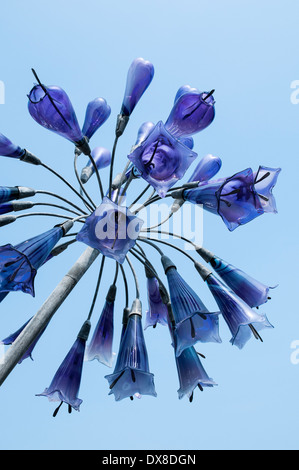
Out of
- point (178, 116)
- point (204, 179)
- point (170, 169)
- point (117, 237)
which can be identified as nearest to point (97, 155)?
point (204, 179)

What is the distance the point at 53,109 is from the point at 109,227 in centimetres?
160

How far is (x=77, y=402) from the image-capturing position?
Result: 4.50 m

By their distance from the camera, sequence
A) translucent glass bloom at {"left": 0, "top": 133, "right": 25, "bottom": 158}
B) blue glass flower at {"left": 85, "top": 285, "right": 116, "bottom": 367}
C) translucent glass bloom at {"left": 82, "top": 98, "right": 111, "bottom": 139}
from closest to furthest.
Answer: translucent glass bloom at {"left": 0, "top": 133, "right": 25, "bottom": 158} → blue glass flower at {"left": 85, "top": 285, "right": 116, "bottom": 367} → translucent glass bloom at {"left": 82, "top": 98, "right": 111, "bottom": 139}

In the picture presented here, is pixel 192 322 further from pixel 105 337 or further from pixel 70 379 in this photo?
pixel 105 337

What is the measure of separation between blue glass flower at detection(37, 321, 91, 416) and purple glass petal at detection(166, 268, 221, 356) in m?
1.24

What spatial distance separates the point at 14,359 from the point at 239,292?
2.25 meters

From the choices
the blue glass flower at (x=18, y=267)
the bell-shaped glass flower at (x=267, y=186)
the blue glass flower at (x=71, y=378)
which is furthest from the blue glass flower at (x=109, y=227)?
the blue glass flower at (x=71, y=378)

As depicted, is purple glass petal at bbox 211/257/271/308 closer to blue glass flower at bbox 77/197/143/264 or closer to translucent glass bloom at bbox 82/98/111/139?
blue glass flower at bbox 77/197/143/264

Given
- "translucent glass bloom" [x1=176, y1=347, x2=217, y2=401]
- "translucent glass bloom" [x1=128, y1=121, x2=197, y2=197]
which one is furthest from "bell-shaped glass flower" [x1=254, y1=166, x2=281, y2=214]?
"translucent glass bloom" [x1=176, y1=347, x2=217, y2=401]

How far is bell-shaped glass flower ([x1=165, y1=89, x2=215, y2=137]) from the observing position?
4.77 meters

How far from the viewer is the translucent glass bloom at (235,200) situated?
4.04m

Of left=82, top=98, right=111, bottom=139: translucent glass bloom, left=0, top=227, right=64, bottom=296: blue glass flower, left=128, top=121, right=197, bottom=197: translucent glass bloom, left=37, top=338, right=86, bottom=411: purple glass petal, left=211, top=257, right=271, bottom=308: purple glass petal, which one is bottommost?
left=37, top=338, right=86, bottom=411: purple glass petal

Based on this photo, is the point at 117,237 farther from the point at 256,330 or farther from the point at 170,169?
the point at 256,330

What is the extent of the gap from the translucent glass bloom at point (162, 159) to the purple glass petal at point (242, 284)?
3.60ft
